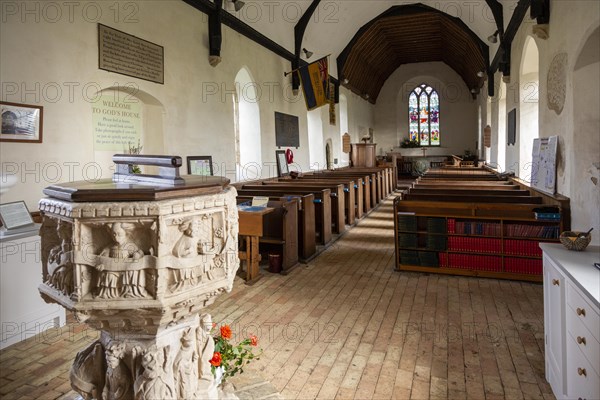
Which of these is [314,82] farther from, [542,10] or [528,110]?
[542,10]

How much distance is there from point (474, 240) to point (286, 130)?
641 centimetres

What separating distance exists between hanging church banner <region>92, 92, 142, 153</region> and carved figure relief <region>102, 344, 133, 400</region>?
4.01 metres

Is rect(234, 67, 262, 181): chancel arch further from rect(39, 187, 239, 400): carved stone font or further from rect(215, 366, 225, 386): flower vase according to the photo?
rect(39, 187, 239, 400): carved stone font

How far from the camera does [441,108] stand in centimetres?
2033

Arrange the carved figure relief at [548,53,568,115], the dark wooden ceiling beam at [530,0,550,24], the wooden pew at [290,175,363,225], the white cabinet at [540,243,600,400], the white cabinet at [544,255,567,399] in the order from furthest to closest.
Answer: the wooden pew at [290,175,363,225], the dark wooden ceiling beam at [530,0,550,24], the carved figure relief at [548,53,568,115], the white cabinet at [544,255,567,399], the white cabinet at [540,243,600,400]

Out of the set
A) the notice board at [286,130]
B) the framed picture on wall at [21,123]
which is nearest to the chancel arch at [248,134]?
the notice board at [286,130]

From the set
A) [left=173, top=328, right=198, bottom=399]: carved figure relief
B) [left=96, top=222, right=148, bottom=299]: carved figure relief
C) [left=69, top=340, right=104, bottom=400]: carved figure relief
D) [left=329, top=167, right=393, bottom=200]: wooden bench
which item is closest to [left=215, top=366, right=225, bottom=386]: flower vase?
[left=173, top=328, right=198, bottom=399]: carved figure relief

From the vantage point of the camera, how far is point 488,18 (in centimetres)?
991

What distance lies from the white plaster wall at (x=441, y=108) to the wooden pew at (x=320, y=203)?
1528 centimetres

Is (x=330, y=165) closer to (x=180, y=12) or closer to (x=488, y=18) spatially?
(x=488, y=18)

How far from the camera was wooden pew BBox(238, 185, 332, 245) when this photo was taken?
630 centimetres

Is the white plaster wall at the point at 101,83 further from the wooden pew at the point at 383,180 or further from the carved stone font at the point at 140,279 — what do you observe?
the wooden pew at the point at 383,180

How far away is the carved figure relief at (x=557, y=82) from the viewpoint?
4641 millimetres

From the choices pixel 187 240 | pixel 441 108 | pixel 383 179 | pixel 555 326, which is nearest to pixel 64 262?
pixel 187 240
